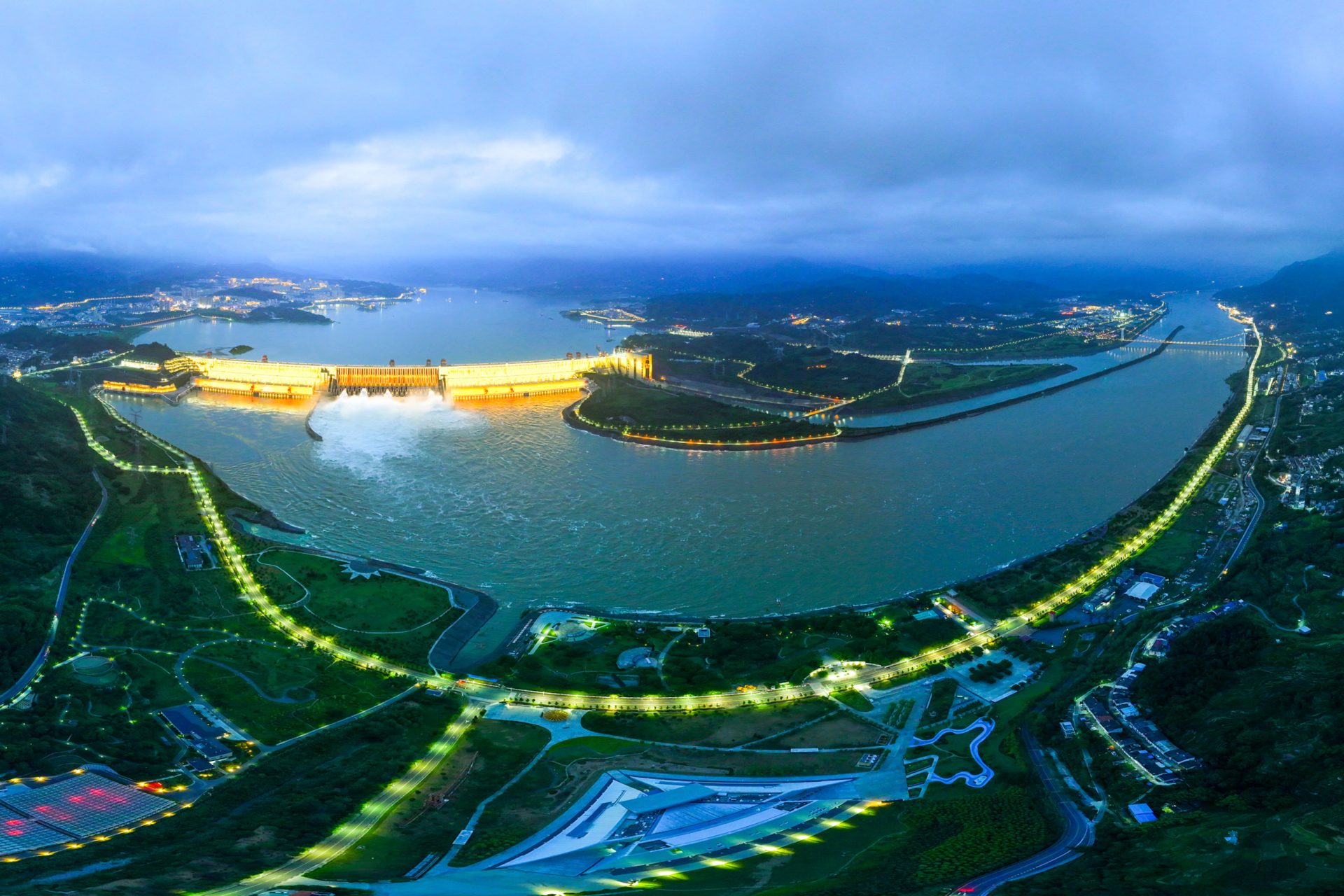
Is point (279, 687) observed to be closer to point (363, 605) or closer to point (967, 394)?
point (363, 605)

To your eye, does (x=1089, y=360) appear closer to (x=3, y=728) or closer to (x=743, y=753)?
(x=743, y=753)

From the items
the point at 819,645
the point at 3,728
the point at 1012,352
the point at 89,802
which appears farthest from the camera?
the point at 1012,352

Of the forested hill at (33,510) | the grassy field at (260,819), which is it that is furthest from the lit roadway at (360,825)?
the forested hill at (33,510)

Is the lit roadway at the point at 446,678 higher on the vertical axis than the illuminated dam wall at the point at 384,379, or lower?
lower

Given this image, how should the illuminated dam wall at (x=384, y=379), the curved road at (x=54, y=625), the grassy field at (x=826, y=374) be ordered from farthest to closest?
the illuminated dam wall at (x=384, y=379), the grassy field at (x=826, y=374), the curved road at (x=54, y=625)

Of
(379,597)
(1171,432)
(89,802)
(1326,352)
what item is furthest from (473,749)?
(1326,352)

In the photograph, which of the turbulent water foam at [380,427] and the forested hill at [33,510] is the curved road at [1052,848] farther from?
the turbulent water foam at [380,427]
